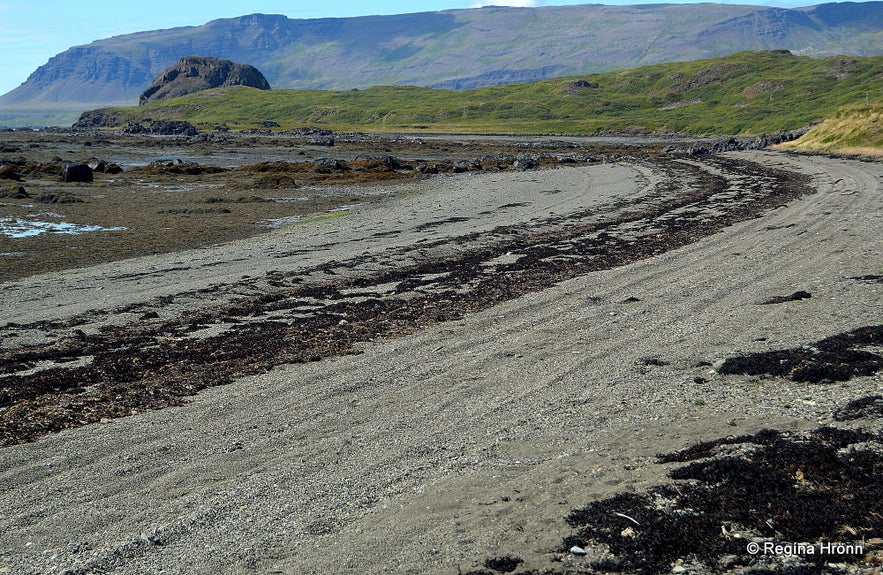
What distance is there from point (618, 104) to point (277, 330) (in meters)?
136

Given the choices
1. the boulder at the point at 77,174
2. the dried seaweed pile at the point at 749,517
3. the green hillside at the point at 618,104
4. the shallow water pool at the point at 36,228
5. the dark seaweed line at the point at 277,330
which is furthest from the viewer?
the green hillside at the point at 618,104

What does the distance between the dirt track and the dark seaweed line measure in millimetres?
72

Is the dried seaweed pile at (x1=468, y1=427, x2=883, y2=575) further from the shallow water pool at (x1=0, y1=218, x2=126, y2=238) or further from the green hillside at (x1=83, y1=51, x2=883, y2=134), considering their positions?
the green hillside at (x1=83, y1=51, x2=883, y2=134)

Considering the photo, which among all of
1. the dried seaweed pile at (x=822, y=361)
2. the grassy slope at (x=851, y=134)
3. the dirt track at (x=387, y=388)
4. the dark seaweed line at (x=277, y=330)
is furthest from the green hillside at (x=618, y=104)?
the dried seaweed pile at (x=822, y=361)

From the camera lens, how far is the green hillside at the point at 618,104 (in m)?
110

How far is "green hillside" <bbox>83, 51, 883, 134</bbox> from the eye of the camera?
110m

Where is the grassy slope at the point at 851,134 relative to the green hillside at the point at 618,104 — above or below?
below

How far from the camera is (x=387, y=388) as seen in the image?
404 inches

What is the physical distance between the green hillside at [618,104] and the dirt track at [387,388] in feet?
264

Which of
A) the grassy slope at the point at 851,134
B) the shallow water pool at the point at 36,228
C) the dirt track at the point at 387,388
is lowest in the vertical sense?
the dirt track at the point at 387,388

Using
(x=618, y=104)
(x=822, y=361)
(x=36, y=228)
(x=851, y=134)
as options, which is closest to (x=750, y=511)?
(x=822, y=361)

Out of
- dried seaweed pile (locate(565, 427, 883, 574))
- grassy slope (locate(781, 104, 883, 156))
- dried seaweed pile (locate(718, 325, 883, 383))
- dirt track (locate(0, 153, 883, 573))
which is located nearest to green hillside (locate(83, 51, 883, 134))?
grassy slope (locate(781, 104, 883, 156))

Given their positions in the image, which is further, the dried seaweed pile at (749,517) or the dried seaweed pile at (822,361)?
the dried seaweed pile at (822,361)

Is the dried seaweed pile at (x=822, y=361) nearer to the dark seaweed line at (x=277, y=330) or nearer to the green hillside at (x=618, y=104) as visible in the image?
the dark seaweed line at (x=277, y=330)
